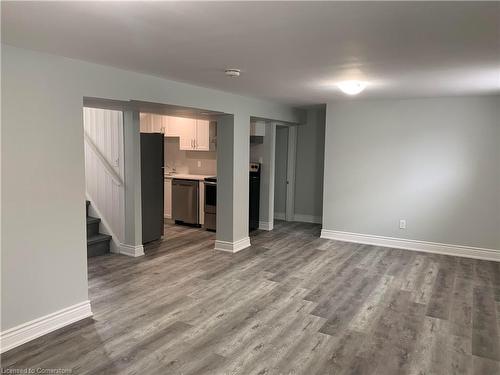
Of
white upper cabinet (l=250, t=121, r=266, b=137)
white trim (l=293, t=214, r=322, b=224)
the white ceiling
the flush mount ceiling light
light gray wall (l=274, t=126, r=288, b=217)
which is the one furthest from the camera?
light gray wall (l=274, t=126, r=288, b=217)

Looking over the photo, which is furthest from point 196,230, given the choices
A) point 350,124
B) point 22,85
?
point 22,85

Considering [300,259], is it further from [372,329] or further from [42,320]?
[42,320]

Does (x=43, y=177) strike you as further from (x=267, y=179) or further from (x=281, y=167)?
(x=281, y=167)

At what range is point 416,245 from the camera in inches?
212

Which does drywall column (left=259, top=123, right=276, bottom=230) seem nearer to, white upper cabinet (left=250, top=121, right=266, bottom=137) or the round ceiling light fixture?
white upper cabinet (left=250, top=121, right=266, bottom=137)

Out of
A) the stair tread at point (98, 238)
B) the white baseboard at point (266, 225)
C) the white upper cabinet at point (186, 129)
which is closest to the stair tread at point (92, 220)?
the stair tread at point (98, 238)

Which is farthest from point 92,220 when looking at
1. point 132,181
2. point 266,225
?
point 266,225

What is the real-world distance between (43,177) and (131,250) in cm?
233

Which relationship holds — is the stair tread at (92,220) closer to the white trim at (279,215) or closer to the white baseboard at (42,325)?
the white baseboard at (42,325)

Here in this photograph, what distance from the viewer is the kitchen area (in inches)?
218

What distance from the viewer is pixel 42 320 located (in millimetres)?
2848

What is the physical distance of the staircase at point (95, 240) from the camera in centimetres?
486

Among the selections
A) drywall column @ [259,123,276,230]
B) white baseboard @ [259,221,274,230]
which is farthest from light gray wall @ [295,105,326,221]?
white baseboard @ [259,221,274,230]

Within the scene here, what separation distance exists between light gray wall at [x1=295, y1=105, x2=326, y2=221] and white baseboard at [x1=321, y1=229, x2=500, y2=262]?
4.19ft
